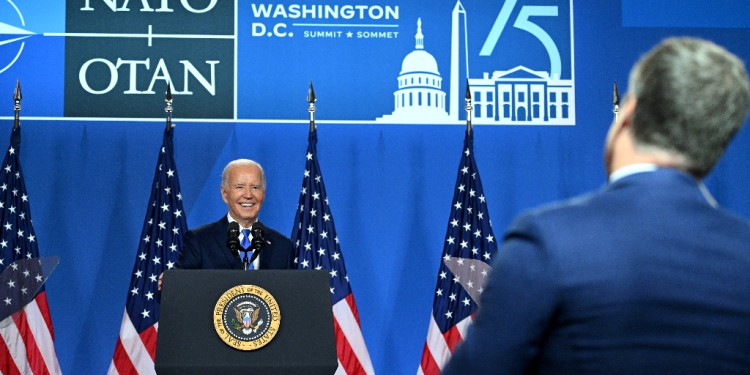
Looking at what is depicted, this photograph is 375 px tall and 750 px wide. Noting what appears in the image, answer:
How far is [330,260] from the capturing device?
5.75 meters

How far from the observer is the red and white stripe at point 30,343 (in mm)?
5484

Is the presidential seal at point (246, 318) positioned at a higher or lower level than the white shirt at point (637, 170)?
lower

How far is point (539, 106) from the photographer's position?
6.51 metres

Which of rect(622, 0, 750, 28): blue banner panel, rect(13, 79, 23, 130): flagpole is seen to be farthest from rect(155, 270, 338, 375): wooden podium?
rect(622, 0, 750, 28): blue banner panel

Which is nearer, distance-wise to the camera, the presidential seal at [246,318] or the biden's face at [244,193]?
the presidential seal at [246,318]

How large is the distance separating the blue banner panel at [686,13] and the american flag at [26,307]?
4777 millimetres

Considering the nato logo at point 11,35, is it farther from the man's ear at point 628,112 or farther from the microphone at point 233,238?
the man's ear at point 628,112

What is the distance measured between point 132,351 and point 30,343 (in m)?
0.68

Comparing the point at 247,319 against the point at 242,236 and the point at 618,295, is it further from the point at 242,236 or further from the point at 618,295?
the point at 618,295

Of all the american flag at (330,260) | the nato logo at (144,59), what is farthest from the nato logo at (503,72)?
the nato logo at (144,59)

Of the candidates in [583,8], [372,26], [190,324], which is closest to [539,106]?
[583,8]

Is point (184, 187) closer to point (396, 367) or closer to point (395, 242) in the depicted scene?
point (395, 242)

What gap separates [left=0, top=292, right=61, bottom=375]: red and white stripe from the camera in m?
5.48

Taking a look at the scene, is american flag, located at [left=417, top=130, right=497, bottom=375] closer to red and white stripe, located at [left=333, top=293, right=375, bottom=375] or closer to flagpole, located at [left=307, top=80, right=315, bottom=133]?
red and white stripe, located at [left=333, top=293, right=375, bottom=375]
